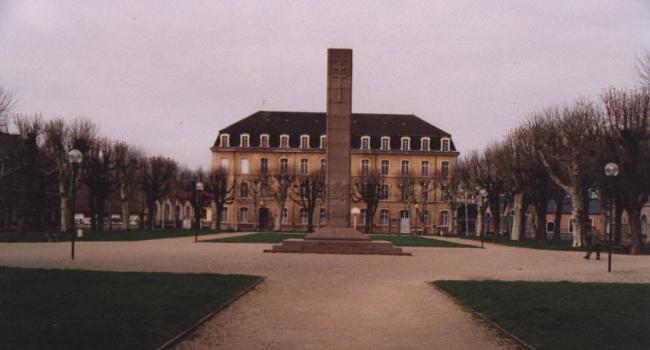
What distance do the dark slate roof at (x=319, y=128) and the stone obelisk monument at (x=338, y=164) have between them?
50.5 meters

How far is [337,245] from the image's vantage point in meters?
32.4

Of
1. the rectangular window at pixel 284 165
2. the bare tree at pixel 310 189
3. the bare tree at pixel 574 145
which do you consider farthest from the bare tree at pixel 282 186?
the bare tree at pixel 574 145

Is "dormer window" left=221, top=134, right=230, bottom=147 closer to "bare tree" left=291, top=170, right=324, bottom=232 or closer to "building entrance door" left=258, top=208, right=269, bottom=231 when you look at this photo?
"building entrance door" left=258, top=208, right=269, bottom=231

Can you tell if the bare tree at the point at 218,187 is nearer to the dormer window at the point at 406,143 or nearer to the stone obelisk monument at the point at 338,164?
the dormer window at the point at 406,143

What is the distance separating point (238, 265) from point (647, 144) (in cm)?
2513

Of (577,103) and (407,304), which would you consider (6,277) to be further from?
(577,103)

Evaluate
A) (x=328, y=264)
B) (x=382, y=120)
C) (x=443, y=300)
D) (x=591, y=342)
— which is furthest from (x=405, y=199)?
(x=591, y=342)

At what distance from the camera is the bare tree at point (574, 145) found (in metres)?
41.1

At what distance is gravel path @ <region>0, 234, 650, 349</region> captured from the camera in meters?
9.74

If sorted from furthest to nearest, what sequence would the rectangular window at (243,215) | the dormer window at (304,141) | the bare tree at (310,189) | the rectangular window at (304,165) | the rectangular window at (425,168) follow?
the dormer window at (304,141) → the rectangular window at (425,168) → the rectangular window at (304,165) → the rectangular window at (243,215) → the bare tree at (310,189)

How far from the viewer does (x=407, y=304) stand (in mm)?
13664

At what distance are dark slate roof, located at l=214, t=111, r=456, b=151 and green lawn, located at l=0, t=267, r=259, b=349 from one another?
68.8 meters

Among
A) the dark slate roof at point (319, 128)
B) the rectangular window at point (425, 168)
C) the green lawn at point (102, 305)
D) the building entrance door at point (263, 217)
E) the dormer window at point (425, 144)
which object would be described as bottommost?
the building entrance door at point (263, 217)

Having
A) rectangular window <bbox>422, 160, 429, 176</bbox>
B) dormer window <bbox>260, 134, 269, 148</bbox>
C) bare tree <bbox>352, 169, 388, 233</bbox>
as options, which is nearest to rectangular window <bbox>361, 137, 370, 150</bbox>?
bare tree <bbox>352, 169, 388, 233</bbox>
